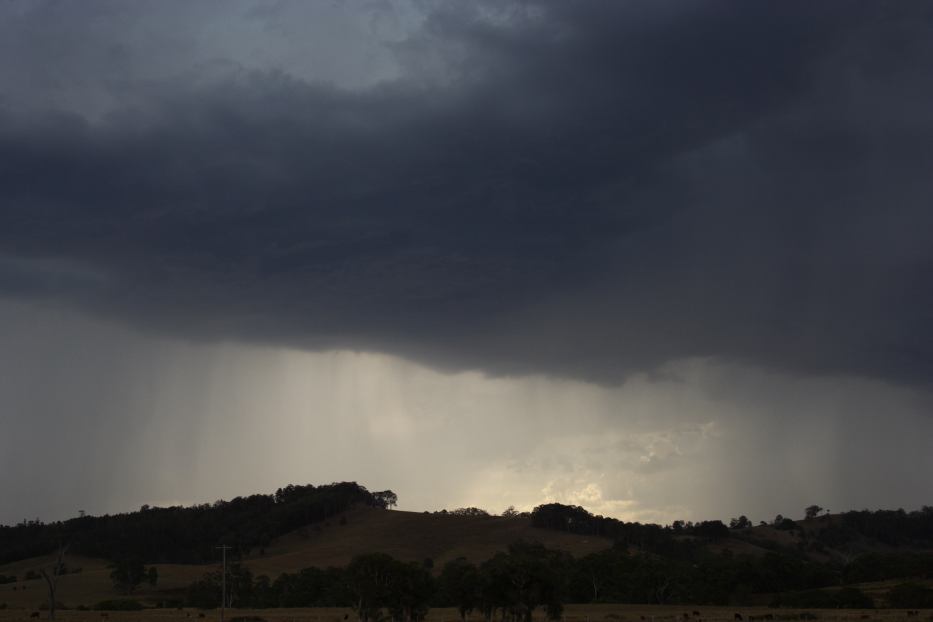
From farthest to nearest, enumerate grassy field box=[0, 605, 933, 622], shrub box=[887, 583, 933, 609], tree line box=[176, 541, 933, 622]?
1. tree line box=[176, 541, 933, 622]
2. shrub box=[887, 583, 933, 609]
3. grassy field box=[0, 605, 933, 622]

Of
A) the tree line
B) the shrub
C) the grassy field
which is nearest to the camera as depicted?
the grassy field

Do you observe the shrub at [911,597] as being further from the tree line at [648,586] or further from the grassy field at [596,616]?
the grassy field at [596,616]

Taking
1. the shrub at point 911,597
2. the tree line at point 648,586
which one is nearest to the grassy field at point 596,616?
the tree line at point 648,586

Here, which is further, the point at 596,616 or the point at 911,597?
the point at 911,597

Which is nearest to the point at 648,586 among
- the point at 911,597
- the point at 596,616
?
the point at 911,597

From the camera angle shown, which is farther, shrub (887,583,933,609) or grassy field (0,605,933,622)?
shrub (887,583,933,609)

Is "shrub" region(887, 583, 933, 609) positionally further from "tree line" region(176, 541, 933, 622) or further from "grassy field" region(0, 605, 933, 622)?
"grassy field" region(0, 605, 933, 622)

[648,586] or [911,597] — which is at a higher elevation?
[648,586]

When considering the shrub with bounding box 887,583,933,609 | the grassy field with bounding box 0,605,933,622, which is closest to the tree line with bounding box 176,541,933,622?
the shrub with bounding box 887,583,933,609

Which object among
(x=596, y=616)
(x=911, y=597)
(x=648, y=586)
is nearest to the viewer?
(x=596, y=616)

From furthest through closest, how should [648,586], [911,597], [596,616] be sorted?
[648,586], [911,597], [596,616]

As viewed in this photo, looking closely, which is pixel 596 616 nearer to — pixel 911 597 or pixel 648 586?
pixel 648 586

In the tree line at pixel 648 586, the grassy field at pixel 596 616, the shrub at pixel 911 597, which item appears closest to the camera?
the grassy field at pixel 596 616

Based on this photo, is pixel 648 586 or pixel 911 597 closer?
pixel 911 597
